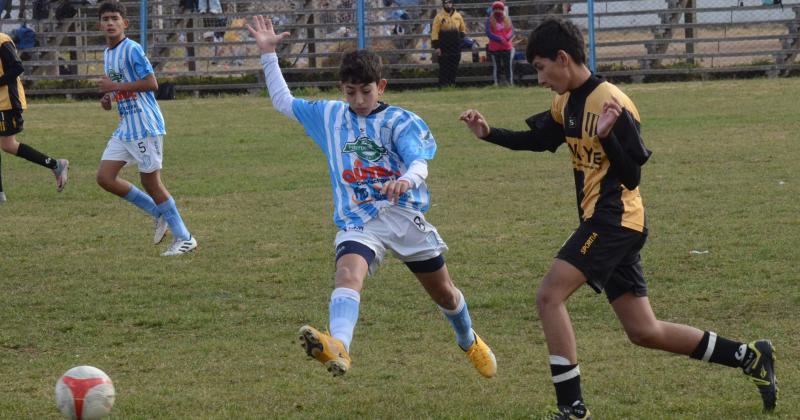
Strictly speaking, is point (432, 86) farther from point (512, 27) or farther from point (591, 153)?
point (591, 153)

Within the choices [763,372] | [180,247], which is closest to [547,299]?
[763,372]

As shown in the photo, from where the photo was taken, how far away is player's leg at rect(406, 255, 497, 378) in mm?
5320

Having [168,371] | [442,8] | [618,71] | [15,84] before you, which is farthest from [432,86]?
[168,371]

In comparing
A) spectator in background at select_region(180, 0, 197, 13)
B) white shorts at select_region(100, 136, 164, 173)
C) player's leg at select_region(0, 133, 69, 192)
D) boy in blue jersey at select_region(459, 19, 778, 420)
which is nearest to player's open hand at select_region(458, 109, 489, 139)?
boy in blue jersey at select_region(459, 19, 778, 420)

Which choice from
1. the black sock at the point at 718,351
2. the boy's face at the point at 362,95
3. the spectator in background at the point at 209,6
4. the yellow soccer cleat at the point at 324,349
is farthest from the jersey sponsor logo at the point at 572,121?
the spectator in background at the point at 209,6

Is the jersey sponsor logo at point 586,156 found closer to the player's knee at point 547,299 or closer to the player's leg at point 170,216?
the player's knee at point 547,299

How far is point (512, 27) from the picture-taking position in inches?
884

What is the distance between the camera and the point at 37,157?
38.2ft

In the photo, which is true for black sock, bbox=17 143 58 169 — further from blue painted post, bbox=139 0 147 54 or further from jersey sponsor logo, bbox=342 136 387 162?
blue painted post, bbox=139 0 147 54

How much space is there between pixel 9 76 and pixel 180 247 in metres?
3.61

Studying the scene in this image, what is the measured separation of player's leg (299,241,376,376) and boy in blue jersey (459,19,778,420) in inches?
31.5

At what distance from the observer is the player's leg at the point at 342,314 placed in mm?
4324

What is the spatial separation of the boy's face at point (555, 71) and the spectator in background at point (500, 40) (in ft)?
56.0

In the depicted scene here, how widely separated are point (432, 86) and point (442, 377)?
17982 millimetres
